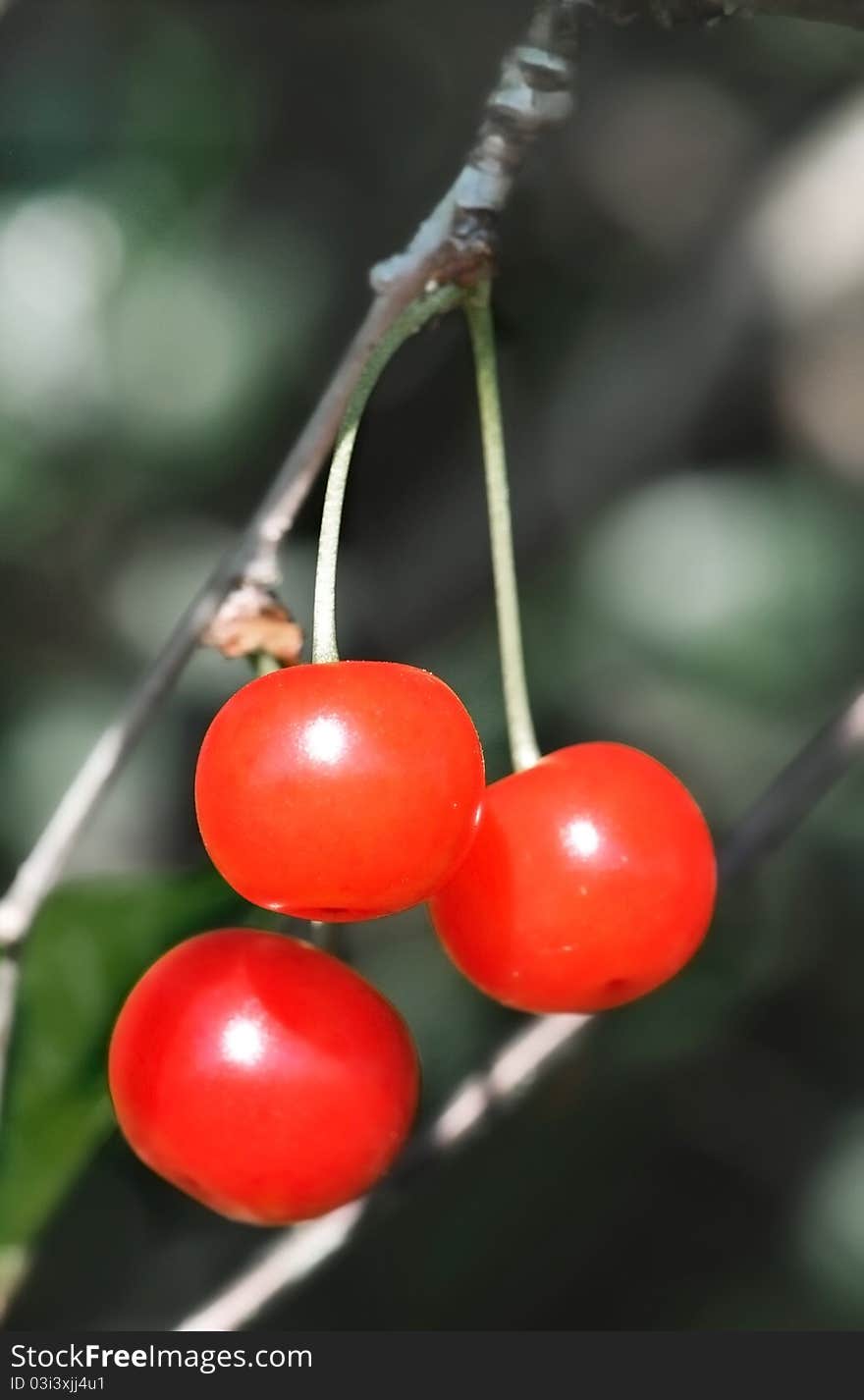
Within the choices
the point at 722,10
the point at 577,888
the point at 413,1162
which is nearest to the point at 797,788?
the point at 577,888

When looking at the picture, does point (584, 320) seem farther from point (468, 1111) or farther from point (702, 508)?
point (468, 1111)

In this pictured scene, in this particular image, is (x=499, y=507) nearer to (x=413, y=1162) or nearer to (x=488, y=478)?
(x=488, y=478)

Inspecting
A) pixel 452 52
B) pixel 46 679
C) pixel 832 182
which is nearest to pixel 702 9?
pixel 452 52

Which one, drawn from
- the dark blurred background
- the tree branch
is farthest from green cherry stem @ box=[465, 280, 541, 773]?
the dark blurred background

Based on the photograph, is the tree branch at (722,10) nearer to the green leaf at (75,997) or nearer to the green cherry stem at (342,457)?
the green cherry stem at (342,457)

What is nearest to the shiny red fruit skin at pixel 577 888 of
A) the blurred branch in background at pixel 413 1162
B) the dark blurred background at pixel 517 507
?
the blurred branch in background at pixel 413 1162

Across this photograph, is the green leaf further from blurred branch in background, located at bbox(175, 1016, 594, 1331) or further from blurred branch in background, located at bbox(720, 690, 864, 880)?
blurred branch in background, located at bbox(720, 690, 864, 880)

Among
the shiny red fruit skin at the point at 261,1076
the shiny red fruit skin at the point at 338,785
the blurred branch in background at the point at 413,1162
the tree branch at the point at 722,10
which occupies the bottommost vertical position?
the blurred branch in background at the point at 413,1162
